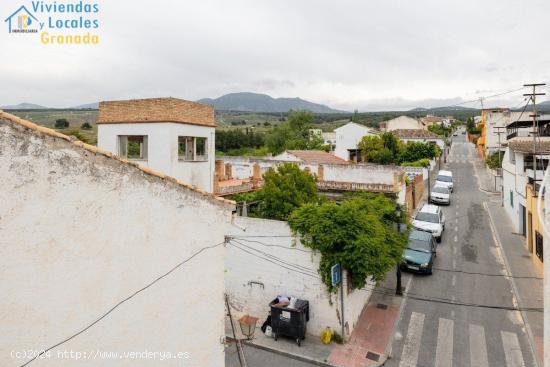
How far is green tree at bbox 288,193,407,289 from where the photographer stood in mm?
11555

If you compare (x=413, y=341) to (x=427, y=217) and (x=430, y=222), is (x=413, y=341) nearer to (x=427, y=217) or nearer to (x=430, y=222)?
(x=430, y=222)

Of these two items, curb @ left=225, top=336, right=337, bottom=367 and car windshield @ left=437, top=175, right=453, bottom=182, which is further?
car windshield @ left=437, top=175, right=453, bottom=182

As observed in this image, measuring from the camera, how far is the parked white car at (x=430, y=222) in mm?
21672

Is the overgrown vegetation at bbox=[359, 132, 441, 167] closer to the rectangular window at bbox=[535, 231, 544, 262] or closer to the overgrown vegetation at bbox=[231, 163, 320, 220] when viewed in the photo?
the rectangular window at bbox=[535, 231, 544, 262]

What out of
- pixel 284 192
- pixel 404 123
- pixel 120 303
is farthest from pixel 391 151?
pixel 120 303

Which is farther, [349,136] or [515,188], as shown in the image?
[349,136]

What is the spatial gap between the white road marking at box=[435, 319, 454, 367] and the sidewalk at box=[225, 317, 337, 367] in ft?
10.3

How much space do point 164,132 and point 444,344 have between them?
12.1 m

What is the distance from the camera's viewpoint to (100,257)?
532 cm

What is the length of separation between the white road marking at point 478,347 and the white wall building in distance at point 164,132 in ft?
35.6

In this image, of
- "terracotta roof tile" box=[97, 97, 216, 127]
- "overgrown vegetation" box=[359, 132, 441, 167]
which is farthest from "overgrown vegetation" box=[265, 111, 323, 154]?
"terracotta roof tile" box=[97, 97, 216, 127]

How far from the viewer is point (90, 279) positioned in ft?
17.3

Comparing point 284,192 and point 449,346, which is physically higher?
point 284,192

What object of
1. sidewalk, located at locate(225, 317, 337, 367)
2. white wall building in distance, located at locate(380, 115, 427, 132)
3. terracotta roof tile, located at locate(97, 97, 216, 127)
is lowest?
sidewalk, located at locate(225, 317, 337, 367)
